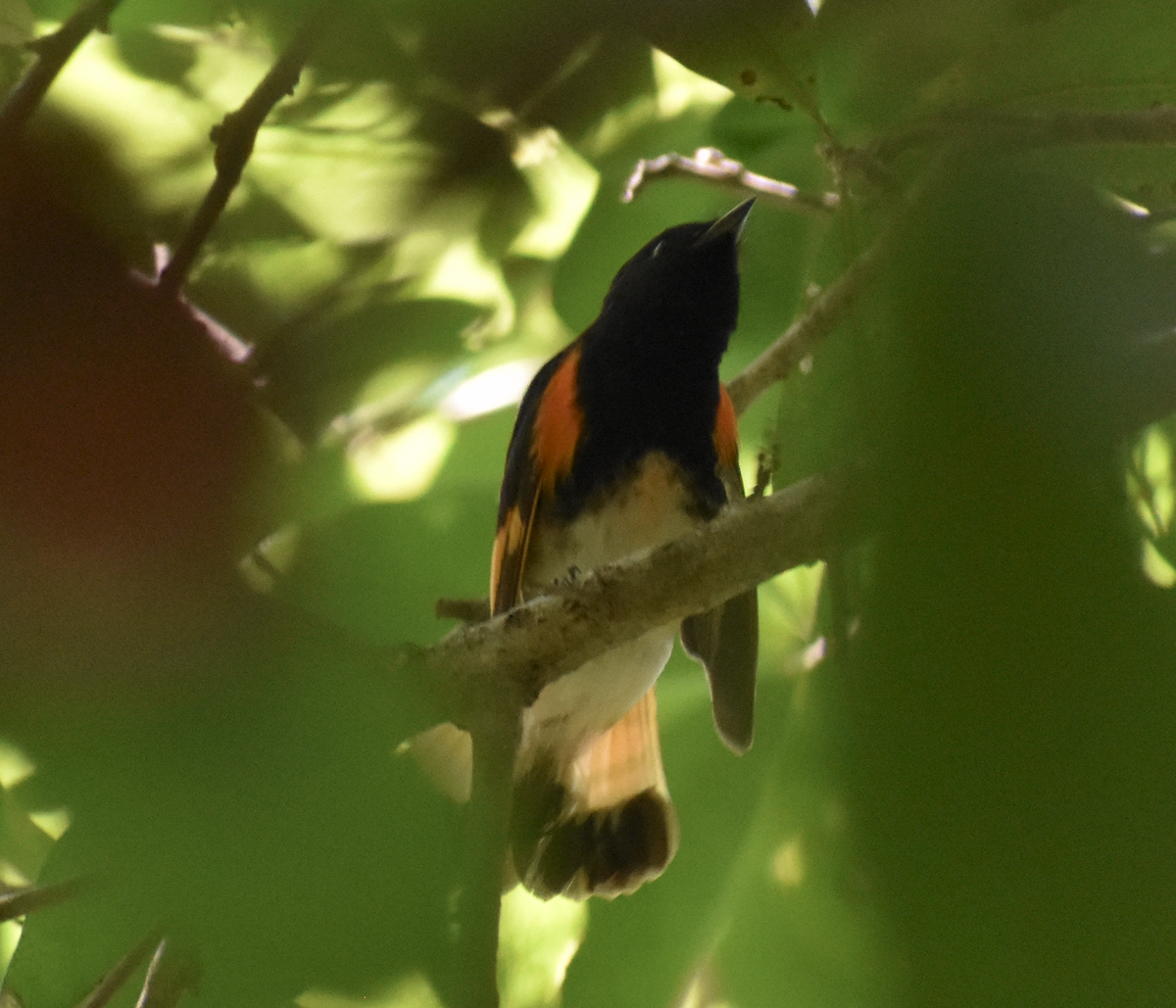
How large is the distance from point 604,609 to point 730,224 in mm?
170

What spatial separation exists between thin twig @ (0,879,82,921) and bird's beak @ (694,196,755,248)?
319mm

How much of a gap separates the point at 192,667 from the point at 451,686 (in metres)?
0.15

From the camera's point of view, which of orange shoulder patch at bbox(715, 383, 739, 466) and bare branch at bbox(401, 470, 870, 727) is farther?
orange shoulder patch at bbox(715, 383, 739, 466)

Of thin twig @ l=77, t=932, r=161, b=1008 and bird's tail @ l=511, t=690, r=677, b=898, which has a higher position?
thin twig @ l=77, t=932, r=161, b=1008

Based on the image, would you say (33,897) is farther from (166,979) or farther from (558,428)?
(558,428)

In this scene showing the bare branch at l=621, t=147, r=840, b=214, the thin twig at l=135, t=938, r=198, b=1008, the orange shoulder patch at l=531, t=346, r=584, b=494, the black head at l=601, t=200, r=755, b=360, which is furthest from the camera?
the orange shoulder patch at l=531, t=346, r=584, b=494

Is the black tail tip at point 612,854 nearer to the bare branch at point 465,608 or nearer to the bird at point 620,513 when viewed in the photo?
the bird at point 620,513

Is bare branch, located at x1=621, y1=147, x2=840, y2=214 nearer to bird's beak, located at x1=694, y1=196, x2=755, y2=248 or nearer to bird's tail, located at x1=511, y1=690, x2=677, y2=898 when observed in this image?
bird's beak, located at x1=694, y1=196, x2=755, y2=248

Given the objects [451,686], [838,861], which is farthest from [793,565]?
[838,861]

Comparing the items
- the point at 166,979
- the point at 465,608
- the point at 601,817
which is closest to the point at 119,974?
the point at 166,979

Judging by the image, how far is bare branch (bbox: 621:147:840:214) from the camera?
14.4 inches

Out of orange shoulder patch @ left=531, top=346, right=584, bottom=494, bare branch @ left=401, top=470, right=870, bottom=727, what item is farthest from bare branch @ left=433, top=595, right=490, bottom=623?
orange shoulder patch @ left=531, top=346, right=584, bottom=494

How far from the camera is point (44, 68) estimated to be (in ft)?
1.01

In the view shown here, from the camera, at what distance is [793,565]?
37 cm
